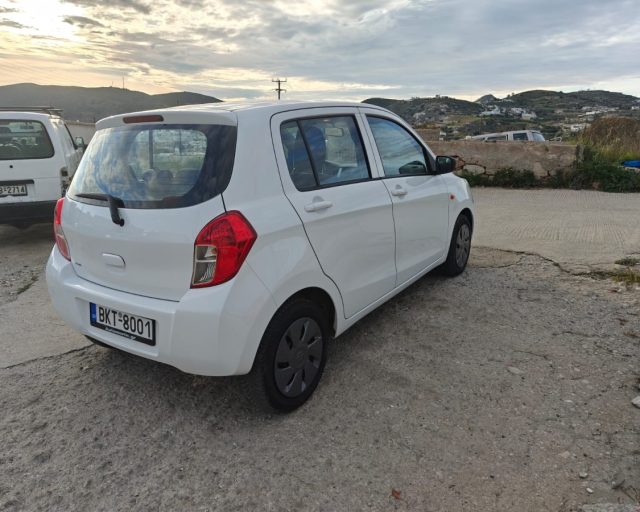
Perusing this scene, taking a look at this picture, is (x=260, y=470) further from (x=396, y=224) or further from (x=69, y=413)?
(x=396, y=224)

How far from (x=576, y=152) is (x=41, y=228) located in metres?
9.77

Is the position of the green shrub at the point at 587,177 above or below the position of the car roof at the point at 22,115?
below

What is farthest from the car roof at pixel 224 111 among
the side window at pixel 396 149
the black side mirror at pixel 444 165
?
the black side mirror at pixel 444 165

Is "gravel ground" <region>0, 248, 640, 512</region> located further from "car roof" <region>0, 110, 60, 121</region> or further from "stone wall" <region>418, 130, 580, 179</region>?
"stone wall" <region>418, 130, 580, 179</region>

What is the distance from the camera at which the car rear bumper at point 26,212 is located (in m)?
6.06

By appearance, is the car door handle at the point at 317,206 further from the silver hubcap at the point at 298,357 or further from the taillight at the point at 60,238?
the taillight at the point at 60,238

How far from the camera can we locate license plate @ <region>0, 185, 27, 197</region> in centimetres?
609

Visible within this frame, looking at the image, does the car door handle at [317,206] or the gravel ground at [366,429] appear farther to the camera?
the car door handle at [317,206]

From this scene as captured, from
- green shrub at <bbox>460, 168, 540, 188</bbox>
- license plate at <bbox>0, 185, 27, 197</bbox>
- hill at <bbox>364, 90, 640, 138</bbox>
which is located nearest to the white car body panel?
license plate at <bbox>0, 185, 27, 197</bbox>

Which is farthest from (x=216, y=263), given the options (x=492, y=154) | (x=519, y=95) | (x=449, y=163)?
(x=519, y=95)

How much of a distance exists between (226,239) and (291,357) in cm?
78

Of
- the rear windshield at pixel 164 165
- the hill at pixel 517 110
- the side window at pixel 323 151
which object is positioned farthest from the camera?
the hill at pixel 517 110

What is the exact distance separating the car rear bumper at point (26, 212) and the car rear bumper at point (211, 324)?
15.1 ft

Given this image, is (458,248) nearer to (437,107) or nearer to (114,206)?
(114,206)
